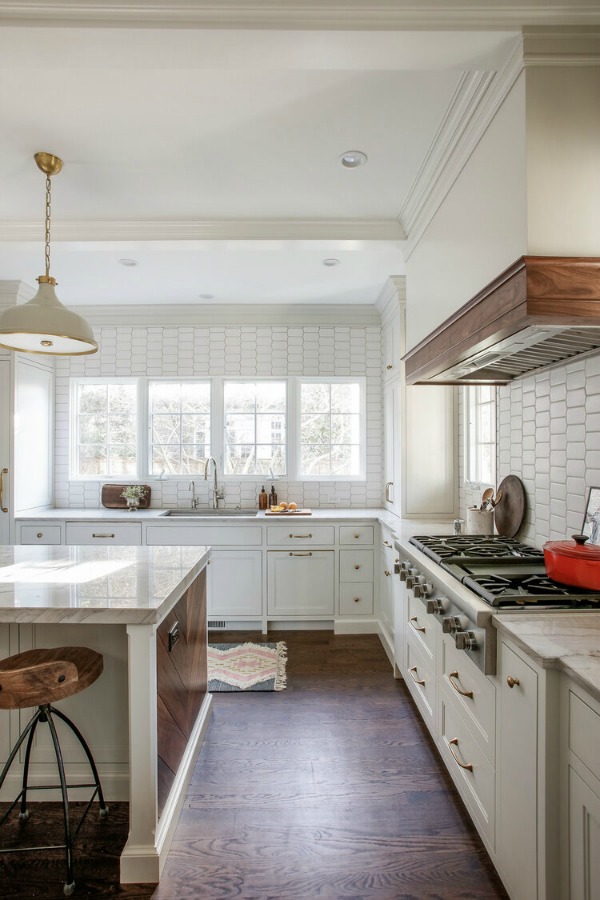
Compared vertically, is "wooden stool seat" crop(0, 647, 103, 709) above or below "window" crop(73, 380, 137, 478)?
below

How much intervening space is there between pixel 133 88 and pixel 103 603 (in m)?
1.85

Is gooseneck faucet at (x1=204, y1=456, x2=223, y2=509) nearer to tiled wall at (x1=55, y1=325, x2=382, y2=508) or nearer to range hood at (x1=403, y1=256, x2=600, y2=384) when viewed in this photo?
tiled wall at (x1=55, y1=325, x2=382, y2=508)

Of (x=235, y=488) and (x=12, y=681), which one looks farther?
(x=235, y=488)

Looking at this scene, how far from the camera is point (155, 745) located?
5.49ft

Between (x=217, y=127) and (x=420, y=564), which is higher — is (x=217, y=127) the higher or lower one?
the higher one

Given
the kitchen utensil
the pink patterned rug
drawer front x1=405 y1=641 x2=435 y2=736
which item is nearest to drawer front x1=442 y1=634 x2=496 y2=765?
drawer front x1=405 y1=641 x2=435 y2=736

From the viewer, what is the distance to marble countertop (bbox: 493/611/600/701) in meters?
1.12

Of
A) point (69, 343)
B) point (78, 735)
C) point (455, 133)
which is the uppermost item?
point (455, 133)

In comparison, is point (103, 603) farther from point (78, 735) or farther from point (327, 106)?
point (327, 106)

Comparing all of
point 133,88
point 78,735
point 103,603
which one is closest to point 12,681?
point 103,603

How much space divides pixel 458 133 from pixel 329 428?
9.52 ft

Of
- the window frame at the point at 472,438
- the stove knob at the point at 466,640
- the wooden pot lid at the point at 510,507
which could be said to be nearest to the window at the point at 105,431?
the window frame at the point at 472,438

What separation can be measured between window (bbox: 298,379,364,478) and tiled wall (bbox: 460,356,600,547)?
1991 millimetres

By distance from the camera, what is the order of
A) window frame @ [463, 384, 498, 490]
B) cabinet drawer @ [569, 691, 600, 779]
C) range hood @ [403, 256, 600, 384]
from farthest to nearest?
1. window frame @ [463, 384, 498, 490]
2. range hood @ [403, 256, 600, 384]
3. cabinet drawer @ [569, 691, 600, 779]
